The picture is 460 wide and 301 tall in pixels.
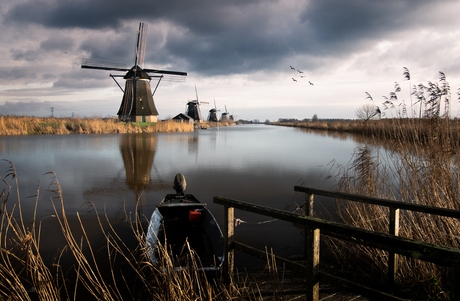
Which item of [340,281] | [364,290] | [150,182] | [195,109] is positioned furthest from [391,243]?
[195,109]

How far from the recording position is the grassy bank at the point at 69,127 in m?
23.4

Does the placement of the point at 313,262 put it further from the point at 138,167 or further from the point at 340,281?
the point at 138,167

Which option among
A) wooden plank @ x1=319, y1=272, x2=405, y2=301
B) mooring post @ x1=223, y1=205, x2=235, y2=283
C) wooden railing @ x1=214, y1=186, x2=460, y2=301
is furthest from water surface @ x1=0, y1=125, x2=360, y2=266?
wooden plank @ x1=319, y1=272, x2=405, y2=301

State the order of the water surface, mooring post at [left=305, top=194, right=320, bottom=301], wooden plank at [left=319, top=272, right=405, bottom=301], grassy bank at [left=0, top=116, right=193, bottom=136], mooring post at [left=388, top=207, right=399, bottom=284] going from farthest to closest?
grassy bank at [left=0, top=116, right=193, bottom=136] < the water surface < mooring post at [left=388, top=207, right=399, bottom=284] < mooring post at [left=305, top=194, right=320, bottom=301] < wooden plank at [left=319, top=272, right=405, bottom=301]

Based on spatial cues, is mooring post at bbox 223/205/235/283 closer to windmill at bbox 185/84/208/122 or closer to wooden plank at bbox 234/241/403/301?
A: wooden plank at bbox 234/241/403/301

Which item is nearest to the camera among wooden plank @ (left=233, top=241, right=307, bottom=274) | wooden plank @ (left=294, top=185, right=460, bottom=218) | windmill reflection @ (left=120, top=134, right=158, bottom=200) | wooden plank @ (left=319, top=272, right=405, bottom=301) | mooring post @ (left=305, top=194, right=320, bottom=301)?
wooden plank @ (left=319, top=272, right=405, bottom=301)

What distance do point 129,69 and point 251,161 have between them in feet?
68.2

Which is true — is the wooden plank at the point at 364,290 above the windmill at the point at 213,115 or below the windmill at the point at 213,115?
below

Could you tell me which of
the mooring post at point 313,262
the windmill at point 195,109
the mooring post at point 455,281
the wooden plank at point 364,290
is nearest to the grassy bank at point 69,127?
the windmill at point 195,109

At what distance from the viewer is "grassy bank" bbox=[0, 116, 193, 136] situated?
23.4m

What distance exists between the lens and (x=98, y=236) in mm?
4938

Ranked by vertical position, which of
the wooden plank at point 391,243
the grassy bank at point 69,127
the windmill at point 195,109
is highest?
the windmill at point 195,109

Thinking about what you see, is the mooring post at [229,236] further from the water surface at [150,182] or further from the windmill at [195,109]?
the windmill at [195,109]

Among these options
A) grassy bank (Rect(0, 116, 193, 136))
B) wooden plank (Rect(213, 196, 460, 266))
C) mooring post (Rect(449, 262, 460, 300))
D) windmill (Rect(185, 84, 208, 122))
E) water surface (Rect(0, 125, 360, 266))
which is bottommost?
water surface (Rect(0, 125, 360, 266))
